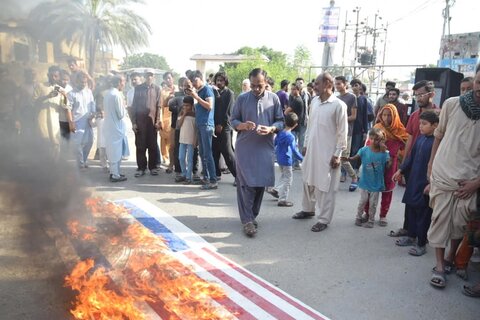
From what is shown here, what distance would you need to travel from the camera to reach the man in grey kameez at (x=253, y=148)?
4.37 meters

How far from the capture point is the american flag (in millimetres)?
2814

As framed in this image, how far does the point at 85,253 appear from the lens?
3.05 metres

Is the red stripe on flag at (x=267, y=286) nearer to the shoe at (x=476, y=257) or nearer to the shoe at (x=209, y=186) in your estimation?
the shoe at (x=476, y=257)

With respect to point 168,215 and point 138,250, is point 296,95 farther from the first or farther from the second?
point 138,250

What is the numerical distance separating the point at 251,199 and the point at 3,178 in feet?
8.68

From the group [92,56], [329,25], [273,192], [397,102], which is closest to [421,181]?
[273,192]

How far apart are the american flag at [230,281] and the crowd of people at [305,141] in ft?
2.36

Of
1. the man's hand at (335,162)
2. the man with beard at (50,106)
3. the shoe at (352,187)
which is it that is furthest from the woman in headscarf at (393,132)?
the man with beard at (50,106)

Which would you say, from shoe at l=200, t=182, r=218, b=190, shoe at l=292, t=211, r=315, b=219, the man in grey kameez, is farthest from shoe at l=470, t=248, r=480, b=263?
shoe at l=200, t=182, r=218, b=190

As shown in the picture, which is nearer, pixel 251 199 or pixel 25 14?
pixel 25 14

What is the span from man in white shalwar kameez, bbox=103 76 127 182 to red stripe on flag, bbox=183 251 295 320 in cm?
335

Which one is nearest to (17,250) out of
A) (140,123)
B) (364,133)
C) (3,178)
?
(3,178)

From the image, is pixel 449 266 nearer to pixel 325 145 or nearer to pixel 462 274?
pixel 462 274

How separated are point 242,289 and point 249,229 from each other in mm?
1213
